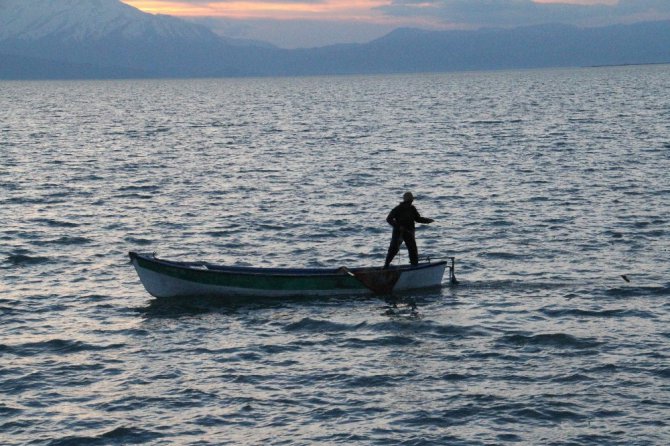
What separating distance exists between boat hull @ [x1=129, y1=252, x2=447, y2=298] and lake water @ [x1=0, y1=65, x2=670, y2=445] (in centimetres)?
50

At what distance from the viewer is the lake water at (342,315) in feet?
63.6

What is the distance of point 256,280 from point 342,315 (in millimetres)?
2960

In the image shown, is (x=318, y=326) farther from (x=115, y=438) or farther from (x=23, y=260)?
(x=23, y=260)

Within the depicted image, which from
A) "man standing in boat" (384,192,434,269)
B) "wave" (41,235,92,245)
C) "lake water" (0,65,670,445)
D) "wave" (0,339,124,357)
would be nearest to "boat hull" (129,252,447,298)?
"lake water" (0,65,670,445)

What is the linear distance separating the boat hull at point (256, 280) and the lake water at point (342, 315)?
50 centimetres

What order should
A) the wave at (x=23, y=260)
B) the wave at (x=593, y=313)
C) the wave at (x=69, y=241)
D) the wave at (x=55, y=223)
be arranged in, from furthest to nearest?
1. the wave at (x=55, y=223)
2. the wave at (x=69, y=241)
3. the wave at (x=23, y=260)
4. the wave at (x=593, y=313)

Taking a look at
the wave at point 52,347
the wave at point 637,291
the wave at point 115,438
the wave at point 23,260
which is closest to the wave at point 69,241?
the wave at point 23,260

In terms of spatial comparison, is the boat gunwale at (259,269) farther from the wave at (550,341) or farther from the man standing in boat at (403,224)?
the wave at (550,341)

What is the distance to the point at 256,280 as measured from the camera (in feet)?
93.7

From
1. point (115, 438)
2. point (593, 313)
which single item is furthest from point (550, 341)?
point (115, 438)

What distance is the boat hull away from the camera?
28453 mm

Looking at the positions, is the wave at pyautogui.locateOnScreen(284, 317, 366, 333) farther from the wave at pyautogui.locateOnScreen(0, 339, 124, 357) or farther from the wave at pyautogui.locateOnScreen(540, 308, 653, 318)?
the wave at pyautogui.locateOnScreen(540, 308, 653, 318)

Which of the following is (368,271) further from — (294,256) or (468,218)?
(468,218)

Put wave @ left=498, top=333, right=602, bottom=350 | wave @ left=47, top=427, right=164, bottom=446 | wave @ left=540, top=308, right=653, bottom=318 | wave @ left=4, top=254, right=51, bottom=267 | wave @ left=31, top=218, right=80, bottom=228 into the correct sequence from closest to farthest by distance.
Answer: wave @ left=47, top=427, right=164, bottom=446 → wave @ left=498, top=333, right=602, bottom=350 → wave @ left=540, top=308, right=653, bottom=318 → wave @ left=4, top=254, right=51, bottom=267 → wave @ left=31, top=218, right=80, bottom=228
